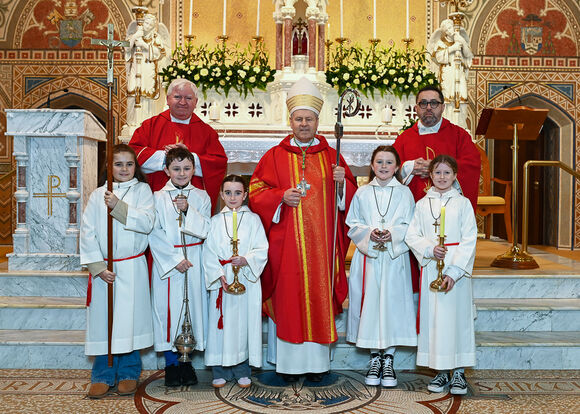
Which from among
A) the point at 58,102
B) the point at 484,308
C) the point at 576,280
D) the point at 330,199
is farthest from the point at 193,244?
the point at 58,102

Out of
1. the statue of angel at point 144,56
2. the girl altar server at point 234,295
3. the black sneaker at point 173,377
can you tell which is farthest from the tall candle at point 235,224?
the statue of angel at point 144,56

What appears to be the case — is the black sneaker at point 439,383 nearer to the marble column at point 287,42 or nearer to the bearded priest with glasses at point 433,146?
the bearded priest with glasses at point 433,146

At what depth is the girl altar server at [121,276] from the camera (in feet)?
12.8

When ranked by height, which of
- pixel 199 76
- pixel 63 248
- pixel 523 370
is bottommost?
pixel 523 370

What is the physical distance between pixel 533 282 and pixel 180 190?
3169mm

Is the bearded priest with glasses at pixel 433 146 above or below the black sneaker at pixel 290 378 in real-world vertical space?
above

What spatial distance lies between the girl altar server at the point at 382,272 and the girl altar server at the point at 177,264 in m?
1.01

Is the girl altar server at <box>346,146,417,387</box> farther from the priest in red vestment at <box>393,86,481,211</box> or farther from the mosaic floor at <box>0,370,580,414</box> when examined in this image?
the priest in red vestment at <box>393,86,481,211</box>

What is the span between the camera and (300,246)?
411 cm

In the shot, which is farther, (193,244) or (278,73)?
(278,73)

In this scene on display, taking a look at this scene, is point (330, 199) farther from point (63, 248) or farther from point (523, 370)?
point (63, 248)

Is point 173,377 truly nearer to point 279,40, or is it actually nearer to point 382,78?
point 382,78

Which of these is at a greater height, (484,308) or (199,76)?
(199,76)

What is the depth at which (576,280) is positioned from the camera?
17.7 ft
